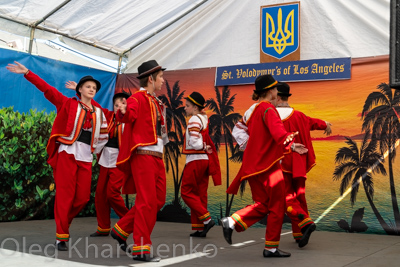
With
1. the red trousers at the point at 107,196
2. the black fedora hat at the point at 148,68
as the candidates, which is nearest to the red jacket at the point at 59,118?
the black fedora hat at the point at 148,68

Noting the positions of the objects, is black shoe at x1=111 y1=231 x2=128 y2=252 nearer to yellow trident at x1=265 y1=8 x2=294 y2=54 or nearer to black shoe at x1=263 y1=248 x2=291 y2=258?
black shoe at x1=263 y1=248 x2=291 y2=258

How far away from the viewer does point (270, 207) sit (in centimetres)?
479

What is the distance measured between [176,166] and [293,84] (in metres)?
2.26

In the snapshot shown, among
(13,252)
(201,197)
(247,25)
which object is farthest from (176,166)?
(13,252)

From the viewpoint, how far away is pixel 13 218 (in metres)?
7.31

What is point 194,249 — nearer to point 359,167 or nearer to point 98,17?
point 359,167

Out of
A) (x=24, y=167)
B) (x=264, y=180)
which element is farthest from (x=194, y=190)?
(x=24, y=167)

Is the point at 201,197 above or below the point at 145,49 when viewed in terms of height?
below

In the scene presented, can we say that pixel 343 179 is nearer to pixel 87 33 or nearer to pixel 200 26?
pixel 200 26

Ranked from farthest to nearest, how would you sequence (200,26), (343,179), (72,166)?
(200,26) → (343,179) → (72,166)

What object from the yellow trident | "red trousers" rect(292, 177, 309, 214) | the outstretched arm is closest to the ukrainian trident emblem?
the yellow trident

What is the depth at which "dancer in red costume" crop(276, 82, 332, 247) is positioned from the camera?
5.42 m

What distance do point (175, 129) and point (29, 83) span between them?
2.35 meters

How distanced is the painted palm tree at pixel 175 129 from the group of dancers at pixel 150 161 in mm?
1854
